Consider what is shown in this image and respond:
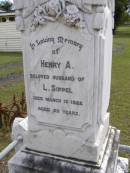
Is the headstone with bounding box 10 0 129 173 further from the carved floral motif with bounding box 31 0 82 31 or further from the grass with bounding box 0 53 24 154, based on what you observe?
the grass with bounding box 0 53 24 154

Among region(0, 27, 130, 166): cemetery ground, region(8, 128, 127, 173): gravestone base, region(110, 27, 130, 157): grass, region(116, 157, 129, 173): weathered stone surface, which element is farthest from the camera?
region(110, 27, 130, 157): grass

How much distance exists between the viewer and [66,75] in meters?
2.85

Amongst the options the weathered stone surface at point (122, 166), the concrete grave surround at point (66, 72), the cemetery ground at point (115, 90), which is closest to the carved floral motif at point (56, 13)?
the concrete grave surround at point (66, 72)

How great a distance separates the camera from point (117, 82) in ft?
38.5

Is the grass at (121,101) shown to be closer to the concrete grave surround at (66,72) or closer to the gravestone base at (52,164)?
the gravestone base at (52,164)

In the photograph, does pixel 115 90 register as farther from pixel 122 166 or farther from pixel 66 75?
pixel 66 75

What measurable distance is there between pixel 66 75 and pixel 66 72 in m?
0.03

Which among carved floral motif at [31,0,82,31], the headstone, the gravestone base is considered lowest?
the gravestone base

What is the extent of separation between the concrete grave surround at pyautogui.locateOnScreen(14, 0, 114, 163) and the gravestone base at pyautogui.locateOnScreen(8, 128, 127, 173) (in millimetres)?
70

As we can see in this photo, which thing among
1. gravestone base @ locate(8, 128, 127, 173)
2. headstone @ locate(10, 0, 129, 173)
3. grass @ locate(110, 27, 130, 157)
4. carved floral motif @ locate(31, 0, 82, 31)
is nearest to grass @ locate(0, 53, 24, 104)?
grass @ locate(110, 27, 130, 157)

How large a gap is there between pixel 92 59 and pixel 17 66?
545 inches

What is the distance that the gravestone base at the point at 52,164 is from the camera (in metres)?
2.91

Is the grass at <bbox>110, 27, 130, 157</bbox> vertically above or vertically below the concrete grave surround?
below

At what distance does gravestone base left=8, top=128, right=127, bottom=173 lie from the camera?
291 centimetres
